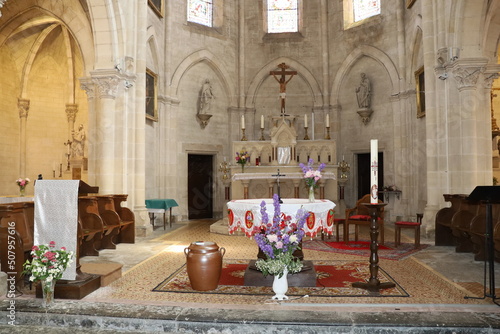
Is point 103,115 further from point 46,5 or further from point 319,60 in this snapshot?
point 319,60

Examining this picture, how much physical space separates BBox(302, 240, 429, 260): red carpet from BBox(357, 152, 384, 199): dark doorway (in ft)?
20.0

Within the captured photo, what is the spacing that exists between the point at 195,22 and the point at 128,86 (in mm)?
6318

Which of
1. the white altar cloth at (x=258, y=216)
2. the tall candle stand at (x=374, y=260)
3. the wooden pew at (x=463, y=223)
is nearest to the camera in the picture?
the tall candle stand at (x=374, y=260)

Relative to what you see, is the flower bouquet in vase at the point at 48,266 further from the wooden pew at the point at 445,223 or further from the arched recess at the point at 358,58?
the arched recess at the point at 358,58

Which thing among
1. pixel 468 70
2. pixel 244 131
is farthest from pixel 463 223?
pixel 244 131

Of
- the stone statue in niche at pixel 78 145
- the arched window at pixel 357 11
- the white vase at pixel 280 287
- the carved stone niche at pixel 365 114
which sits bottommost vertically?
the white vase at pixel 280 287

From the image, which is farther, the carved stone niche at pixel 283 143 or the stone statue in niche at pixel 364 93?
the stone statue in niche at pixel 364 93

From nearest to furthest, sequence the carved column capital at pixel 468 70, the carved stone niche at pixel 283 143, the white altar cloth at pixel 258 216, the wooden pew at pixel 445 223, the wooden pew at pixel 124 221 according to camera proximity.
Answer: the white altar cloth at pixel 258 216 → the wooden pew at pixel 445 223 → the wooden pew at pixel 124 221 → the carved column capital at pixel 468 70 → the carved stone niche at pixel 283 143

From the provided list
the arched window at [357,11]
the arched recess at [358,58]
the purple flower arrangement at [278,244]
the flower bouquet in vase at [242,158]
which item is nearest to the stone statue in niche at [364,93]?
the arched recess at [358,58]

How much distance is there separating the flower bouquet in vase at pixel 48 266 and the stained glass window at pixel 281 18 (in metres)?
13.9

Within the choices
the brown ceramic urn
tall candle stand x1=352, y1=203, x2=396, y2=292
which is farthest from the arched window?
the brown ceramic urn

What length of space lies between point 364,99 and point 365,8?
3373 millimetres

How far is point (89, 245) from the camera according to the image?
7.61m

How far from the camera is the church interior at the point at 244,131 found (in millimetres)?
5539
